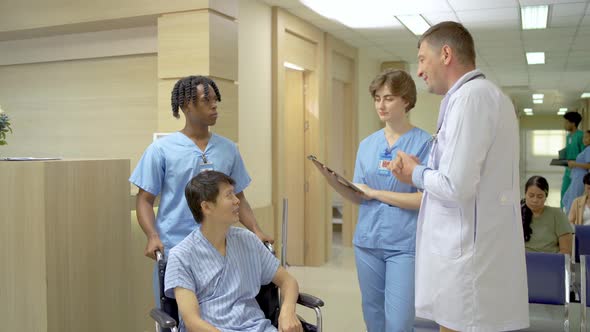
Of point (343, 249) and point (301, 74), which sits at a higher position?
point (301, 74)

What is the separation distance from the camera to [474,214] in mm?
1957

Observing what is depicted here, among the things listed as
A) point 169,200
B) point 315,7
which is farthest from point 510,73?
point 169,200

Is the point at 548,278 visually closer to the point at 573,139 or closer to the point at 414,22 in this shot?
the point at 414,22

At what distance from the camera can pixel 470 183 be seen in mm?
1900

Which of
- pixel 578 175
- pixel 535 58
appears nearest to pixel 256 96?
pixel 578 175

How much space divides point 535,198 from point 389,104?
1913 mm

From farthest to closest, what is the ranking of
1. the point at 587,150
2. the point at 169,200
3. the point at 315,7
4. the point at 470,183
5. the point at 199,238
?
1. the point at 587,150
2. the point at 315,7
3. the point at 169,200
4. the point at 199,238
5. the point at 470,183

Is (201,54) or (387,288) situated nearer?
(387,288)

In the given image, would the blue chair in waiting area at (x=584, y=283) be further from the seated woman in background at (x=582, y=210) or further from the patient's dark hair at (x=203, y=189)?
the seated woman in background at (x=582, y=210)

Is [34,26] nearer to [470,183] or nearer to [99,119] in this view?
[99,119]

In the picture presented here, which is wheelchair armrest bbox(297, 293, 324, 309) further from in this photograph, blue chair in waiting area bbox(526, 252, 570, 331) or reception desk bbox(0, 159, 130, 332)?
blue chair in waiting area bbox(526, 252, 570, 331)

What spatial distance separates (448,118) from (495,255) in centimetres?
47

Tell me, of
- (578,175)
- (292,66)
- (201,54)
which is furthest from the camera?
(578,175)

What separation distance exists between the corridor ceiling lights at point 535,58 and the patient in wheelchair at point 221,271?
25.9ft
